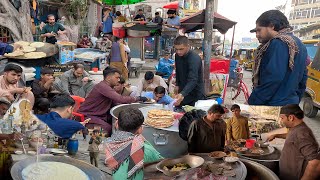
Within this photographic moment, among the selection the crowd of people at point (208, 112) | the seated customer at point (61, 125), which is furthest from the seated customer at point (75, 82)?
the seated customer at point (61, 125)

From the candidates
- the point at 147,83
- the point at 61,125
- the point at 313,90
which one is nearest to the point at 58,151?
the point at 61,125

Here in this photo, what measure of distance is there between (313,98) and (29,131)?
8.15 metres

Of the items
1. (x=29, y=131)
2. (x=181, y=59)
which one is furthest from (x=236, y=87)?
(x=29, y=131)

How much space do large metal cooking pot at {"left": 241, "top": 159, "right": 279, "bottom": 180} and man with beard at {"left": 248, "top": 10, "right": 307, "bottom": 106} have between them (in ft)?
3.11

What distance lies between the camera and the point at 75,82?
281 inches

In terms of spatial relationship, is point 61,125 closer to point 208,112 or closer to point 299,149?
point 208,112

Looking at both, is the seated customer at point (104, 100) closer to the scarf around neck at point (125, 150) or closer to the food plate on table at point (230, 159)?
the food plate on table at point (230, 159)

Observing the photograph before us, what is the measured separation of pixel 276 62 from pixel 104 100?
3.26 m

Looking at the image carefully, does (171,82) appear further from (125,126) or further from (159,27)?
(125,126)

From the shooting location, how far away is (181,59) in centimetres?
525

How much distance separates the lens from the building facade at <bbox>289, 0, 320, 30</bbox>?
113 feet

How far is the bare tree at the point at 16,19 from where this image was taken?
998cm

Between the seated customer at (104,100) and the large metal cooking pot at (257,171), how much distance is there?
225 centimetres

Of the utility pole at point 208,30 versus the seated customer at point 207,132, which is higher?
the utility pole at point 208,30
